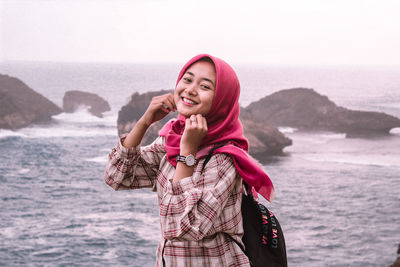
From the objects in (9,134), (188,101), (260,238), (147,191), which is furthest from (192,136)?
(9,134)

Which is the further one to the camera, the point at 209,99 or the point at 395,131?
the point at 395,131

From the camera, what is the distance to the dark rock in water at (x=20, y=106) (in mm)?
11986

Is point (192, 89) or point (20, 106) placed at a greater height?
point (192, 89)

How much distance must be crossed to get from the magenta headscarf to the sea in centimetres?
894

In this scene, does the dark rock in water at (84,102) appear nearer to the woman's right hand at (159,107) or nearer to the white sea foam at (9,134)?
the white sea foam at (9,134)

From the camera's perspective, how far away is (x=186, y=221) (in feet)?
3.42

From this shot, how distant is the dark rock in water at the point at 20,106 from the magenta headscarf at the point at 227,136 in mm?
11736

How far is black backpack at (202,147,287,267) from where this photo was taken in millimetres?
1210

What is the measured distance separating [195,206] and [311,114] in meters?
11.0

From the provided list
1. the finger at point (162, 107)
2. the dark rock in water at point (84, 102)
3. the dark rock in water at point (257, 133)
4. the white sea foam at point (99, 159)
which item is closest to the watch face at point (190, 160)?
the finger at point (162, 107)

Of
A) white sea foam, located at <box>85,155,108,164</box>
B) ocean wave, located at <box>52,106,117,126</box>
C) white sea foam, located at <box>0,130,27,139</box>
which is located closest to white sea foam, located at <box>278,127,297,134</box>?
ocean wave, located at <box>52,106,117,126</box>

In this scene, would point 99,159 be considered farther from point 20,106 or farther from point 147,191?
point 20,106

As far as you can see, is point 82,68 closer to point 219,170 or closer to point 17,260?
point 17,260

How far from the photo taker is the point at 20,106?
12.4 meters
